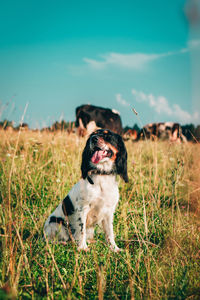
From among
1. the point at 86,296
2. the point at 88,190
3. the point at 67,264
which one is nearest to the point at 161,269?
the point at 86,296

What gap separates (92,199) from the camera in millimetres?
2459

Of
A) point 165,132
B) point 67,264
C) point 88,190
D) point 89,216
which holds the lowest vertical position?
point 67,264

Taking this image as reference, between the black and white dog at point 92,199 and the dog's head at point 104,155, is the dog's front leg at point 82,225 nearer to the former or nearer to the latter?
the black and white dog at point 92,199

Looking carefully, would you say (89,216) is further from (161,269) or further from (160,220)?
(161,269)

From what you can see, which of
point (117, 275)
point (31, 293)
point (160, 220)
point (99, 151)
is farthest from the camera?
point (99, 151)

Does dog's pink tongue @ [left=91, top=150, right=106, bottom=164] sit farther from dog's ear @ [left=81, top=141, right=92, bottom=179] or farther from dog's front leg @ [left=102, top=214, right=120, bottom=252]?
dog's front leg @ [left=102, top=214, right=120, bottom=252]

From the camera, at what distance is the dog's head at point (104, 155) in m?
2.65

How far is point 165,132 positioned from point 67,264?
12403 mm

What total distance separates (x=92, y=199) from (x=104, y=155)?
0.53 metres

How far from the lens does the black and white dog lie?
249cm

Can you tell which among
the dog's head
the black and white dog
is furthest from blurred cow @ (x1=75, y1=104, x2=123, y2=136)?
the black and white dog

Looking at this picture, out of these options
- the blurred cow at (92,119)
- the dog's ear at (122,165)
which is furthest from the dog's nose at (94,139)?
the blurred cow at (92,119)

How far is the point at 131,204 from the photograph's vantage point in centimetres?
297

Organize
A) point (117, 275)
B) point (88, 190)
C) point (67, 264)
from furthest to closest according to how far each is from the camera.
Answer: point (88, 190), point (67, 264), point (117, 275)
